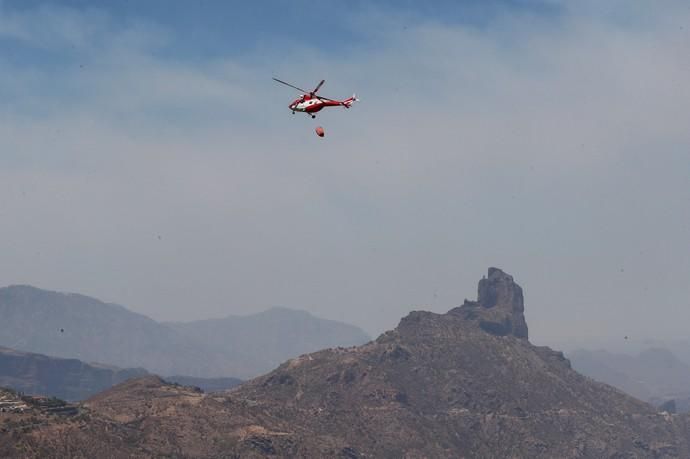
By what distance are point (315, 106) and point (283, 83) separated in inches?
582

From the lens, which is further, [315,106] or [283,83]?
[315,106]

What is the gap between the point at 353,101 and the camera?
6284 inches

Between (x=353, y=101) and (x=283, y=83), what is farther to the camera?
(x=353, y=101)

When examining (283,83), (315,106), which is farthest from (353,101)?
(283,83)

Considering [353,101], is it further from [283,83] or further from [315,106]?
[283,83]

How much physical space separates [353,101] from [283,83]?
62.7 feet

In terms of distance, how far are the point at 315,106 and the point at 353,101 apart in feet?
24.1

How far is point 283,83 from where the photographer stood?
5709 inches

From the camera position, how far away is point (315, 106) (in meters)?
159
